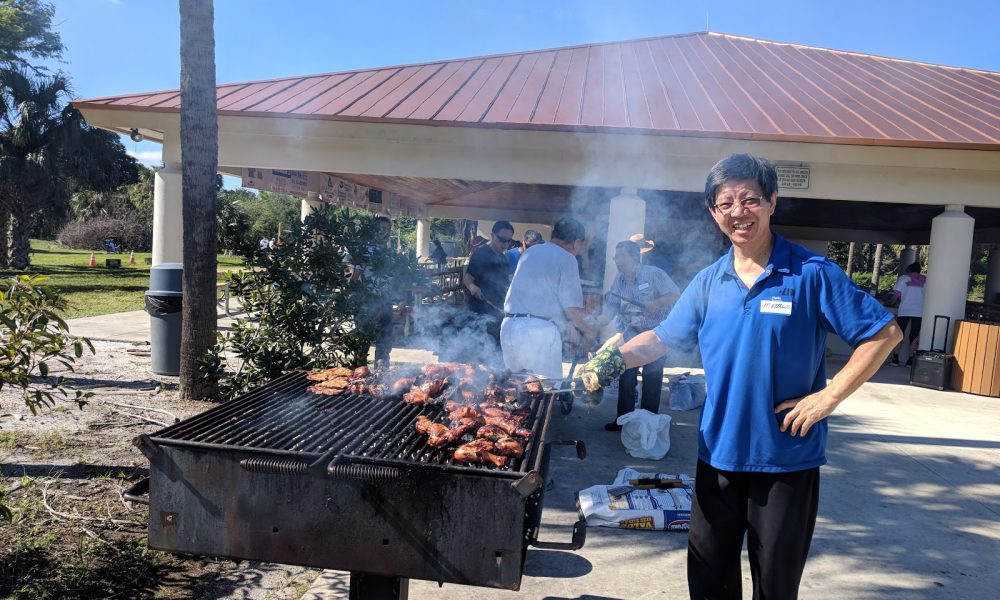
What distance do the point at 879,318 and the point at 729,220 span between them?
0.63 meters

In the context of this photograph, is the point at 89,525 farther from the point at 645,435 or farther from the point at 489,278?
the point at 489,278

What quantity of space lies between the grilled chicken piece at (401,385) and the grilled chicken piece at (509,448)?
1079 millimetres

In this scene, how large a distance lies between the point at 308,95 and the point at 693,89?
5970 mm

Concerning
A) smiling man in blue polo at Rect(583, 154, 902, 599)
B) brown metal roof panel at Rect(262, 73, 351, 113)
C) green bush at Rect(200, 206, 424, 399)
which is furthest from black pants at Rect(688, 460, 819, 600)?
brown metal roof panel at Rect(262, 73, 351, 113)

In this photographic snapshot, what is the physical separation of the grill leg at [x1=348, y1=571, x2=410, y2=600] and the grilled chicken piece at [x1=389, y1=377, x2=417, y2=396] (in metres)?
1.14

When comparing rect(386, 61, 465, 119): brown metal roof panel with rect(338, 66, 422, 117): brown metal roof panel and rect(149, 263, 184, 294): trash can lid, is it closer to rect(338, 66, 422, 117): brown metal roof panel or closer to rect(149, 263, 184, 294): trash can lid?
rect(338, 66, 422, 117): brown metal roof panel

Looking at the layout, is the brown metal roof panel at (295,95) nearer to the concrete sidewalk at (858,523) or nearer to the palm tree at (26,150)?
the concrete sidewalk at (858,523)

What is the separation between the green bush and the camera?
5.03 meters

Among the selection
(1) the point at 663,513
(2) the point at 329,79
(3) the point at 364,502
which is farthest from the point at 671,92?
(3) the point at 364,502

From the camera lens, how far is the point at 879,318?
2.17 meters

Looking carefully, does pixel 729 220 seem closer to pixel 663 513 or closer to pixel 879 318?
pixel 879 318

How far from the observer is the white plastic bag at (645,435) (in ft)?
17.3

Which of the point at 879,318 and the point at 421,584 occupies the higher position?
the point at 879,318

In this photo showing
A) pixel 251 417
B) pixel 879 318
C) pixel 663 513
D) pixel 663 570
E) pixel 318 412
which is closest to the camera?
pixel 879 318
